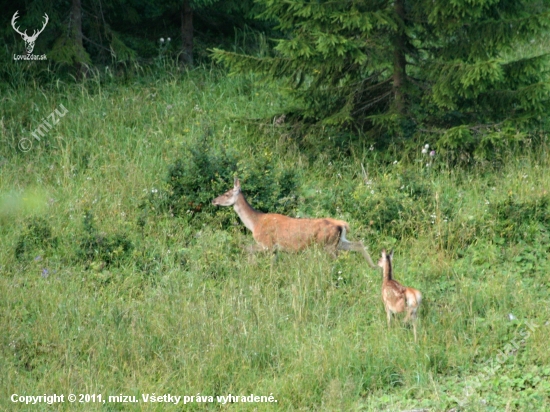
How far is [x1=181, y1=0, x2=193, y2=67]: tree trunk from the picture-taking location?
14359mm

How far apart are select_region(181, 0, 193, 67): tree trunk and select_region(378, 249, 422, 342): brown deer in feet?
27.3

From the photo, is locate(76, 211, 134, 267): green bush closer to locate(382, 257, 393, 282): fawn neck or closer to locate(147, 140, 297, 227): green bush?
locate(147, 140, 297, 227): green bush

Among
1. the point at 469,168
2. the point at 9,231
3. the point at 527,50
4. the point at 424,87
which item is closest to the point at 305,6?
the point at 424,87

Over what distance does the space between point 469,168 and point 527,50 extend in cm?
626

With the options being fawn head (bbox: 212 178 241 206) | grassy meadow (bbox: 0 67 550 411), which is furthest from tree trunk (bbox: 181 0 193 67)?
fawn head (bbox: 212 178 241 206)

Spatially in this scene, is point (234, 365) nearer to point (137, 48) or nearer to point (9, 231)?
point (9, 231)

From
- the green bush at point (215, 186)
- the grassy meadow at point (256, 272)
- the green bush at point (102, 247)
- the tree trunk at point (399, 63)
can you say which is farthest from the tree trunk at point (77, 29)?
the green bush at point (102, 247)

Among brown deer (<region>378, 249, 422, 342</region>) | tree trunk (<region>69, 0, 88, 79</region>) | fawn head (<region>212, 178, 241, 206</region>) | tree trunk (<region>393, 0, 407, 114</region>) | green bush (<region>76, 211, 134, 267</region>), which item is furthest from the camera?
tree trunk (<region>69, 0, 88, 79</region>)

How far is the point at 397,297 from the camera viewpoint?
677 cm

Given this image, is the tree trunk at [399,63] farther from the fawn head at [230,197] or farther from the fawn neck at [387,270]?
the fawn neck at [387,270]

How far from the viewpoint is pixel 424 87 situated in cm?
1062

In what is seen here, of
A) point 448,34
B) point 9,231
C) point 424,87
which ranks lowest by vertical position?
point 9,231

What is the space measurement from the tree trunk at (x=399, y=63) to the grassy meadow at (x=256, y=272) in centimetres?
68

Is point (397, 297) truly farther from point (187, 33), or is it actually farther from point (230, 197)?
point (187, 33)
